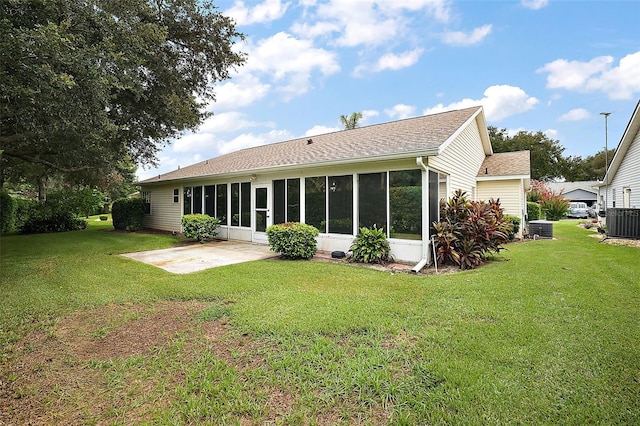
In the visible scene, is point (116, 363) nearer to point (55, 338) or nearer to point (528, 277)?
point (55, 338)

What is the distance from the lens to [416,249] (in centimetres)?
764

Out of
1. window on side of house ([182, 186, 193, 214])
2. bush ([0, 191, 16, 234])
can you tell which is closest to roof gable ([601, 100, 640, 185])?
window on side of house ([182, 186, 193, 214])

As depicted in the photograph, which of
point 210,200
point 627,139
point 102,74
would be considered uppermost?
point 627,139

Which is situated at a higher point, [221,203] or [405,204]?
[221,203]

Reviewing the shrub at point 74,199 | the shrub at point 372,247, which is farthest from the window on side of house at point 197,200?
the shrub at point 372,247

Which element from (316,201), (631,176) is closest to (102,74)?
(316,201)

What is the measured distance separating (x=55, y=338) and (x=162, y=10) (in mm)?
9098

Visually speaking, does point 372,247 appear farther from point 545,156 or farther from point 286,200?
point 545,156

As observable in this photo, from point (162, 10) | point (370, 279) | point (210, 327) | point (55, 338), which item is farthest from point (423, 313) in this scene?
point (162, 10)

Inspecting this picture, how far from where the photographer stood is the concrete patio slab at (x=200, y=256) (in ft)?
24.9

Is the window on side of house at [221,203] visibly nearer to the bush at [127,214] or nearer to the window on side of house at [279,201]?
the window on side of house at [279,201]

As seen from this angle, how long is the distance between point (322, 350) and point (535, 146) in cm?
4805

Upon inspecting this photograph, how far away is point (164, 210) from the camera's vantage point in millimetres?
16062

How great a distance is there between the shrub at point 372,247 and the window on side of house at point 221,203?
6.58 m
